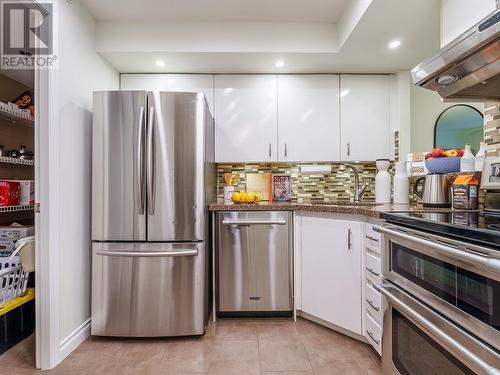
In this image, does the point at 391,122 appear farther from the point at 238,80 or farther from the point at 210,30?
the point at 210,30

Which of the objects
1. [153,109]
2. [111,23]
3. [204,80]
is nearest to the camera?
[153,109]

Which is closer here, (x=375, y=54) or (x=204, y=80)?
(x=375, y=54)

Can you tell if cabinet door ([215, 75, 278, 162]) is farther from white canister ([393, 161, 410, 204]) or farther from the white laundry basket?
the white laundry basket

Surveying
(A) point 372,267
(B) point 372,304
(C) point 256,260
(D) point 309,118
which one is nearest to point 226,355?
(C) point 256,260

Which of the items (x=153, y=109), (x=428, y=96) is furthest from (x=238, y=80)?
(x=428, y=96)

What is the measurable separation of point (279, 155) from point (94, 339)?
2.05 metres

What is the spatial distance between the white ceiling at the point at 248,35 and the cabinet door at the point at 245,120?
21 centimetres

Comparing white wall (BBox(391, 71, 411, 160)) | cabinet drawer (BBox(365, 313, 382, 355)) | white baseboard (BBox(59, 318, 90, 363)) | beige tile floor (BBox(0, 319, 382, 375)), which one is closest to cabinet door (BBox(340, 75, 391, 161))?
white wall (BBox(391, 71, 411, 160))

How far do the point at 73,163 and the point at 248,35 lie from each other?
1623 mm

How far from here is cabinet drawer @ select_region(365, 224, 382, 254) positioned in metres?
1.70

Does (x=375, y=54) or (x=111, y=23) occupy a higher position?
(x=111, y=23)

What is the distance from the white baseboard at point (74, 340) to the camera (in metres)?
1.79

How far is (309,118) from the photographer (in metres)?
2.74

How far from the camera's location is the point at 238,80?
8.94 feet
